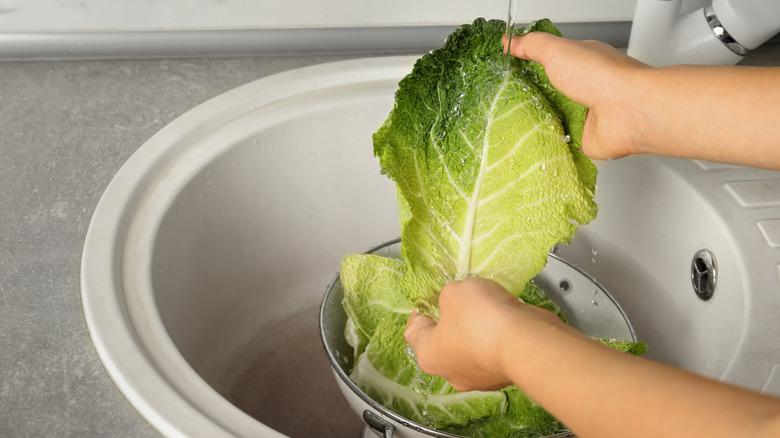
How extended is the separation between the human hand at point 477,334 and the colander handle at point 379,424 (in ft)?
0.42

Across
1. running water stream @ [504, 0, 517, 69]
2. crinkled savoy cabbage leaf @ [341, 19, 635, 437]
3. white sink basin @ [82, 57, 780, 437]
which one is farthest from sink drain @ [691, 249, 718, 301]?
running water stream @ [504, 0, 517, 69]

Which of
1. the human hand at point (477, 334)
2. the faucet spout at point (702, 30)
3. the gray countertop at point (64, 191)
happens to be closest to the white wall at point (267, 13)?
the gray countertop at point (64, 191)

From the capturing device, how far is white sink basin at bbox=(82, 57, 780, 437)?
0.84 metres

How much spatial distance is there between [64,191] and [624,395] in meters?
0.77

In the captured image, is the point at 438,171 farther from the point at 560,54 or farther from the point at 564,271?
the point at 564,271

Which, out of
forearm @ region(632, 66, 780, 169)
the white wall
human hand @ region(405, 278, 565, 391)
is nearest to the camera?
human hand @ region(405, 278, 565, 391)

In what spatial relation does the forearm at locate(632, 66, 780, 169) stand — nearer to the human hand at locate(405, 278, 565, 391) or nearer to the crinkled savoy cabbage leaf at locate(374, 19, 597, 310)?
the crinkled savoy cabbage leaf at locate(374, 19, 597, 310)

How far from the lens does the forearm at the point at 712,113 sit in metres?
0.70

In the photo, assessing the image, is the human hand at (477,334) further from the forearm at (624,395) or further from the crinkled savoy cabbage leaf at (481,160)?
the crinkled savoy cabbage leaf at (481,160)

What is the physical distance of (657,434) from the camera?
45cm

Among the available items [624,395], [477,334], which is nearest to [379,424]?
[477,334]

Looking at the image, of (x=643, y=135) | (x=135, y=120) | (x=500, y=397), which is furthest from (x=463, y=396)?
(x=135, y=120)

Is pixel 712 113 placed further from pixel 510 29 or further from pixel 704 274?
pixel 704 274

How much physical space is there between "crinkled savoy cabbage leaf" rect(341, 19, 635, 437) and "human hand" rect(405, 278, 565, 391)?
0.53 feet
